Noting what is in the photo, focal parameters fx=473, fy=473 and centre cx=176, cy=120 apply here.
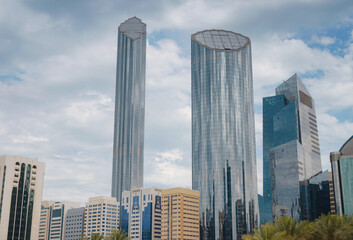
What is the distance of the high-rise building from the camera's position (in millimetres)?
145663

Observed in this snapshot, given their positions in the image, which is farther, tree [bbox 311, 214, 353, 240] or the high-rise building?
the high-rise building

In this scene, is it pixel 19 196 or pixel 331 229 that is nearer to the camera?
pixel 331 229

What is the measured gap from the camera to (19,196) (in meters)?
150

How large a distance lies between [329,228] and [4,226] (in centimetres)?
11342

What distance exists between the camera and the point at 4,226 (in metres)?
144

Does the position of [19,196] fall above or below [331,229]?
above

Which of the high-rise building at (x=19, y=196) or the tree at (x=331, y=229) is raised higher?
the high-rise building at (x=19, y=196)

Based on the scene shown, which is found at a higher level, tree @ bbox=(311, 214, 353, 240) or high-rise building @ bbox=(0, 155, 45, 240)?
high-rise building @ bbox=(0, 155, 45, 240)

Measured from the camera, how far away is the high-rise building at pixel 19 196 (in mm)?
145663

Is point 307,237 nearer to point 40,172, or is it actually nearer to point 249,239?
point 249,239

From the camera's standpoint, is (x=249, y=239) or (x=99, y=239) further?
(x=99, y=239)

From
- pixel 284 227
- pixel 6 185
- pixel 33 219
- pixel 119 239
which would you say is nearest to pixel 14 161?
pixel 6 185

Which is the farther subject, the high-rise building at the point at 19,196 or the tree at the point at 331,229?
the high-rise building at the point at 19,196

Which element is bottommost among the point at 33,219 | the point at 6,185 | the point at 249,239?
the point at 249,239
